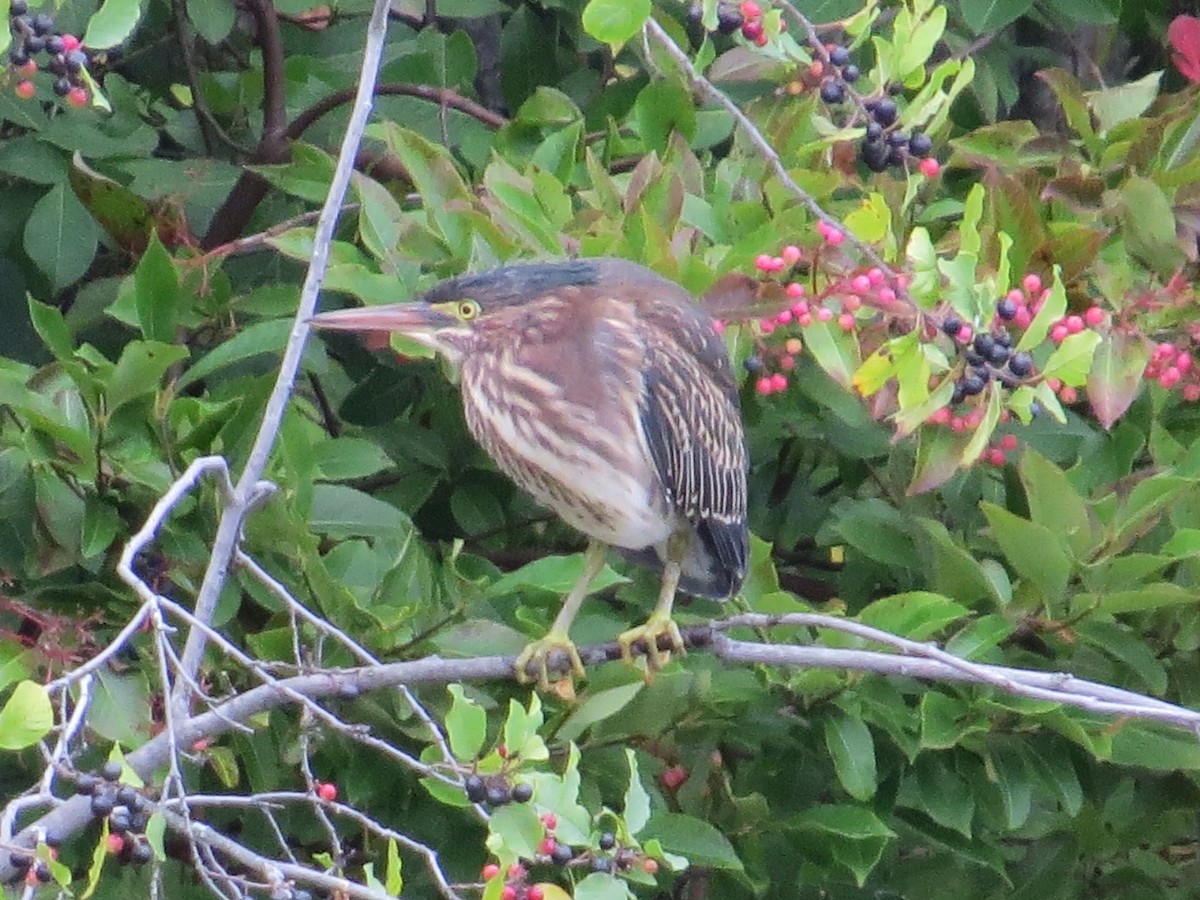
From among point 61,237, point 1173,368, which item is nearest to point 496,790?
point 1173,368

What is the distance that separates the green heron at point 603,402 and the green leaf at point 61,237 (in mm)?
625

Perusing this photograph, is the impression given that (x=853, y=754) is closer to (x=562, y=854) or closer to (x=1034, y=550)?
(x=1034, y=550)

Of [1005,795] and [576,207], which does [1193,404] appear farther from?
[576,207]

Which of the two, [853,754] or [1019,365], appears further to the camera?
[853,754]

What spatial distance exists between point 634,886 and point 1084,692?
4.42 feet

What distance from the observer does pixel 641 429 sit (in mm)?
2682

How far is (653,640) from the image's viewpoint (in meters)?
2.66

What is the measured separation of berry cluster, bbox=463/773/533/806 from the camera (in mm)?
1718

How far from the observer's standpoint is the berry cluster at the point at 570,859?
1.75 metres

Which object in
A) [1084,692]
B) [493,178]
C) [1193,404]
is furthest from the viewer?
[1193,404]

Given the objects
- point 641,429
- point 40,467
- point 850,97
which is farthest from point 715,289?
point 40,467

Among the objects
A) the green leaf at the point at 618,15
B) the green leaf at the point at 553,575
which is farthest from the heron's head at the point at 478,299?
the green leaf at the point at 618,15

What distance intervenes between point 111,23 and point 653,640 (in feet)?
3.88

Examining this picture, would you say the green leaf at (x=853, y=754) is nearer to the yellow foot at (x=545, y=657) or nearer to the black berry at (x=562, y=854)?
the yellow foot at (x=545, y=657)
